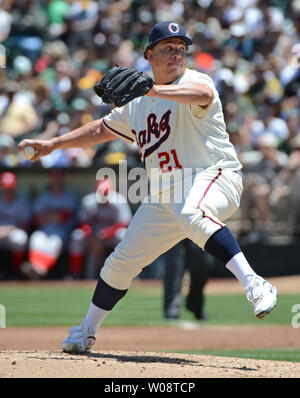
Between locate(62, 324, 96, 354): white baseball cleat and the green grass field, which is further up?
the green grass field

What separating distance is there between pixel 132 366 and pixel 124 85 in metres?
1.70

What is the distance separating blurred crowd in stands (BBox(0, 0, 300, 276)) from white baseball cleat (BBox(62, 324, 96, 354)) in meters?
6.59

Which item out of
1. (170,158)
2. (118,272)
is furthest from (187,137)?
(118,272)

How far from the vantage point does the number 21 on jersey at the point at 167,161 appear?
5219 mm

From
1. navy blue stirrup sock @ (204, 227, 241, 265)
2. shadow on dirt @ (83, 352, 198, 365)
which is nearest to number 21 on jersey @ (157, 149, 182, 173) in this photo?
navy blue stirrup sock @ (204, 227, 241, 265)

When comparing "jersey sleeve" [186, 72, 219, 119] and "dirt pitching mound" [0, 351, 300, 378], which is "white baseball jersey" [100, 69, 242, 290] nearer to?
"jersey sleeve" [186, 72, 219, 119]

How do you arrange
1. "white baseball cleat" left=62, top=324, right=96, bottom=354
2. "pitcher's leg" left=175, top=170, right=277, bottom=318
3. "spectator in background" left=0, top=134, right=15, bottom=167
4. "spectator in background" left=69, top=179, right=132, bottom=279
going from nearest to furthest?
"pitcher's leg" left=175, top=170, right=277, bottom=318 < "white baseball cleat" left=62, top=324, right=96, bottom=354 < "spectator in background" left=69, top=179, right=132, bottom=279 < "spectator in background" left=0, top=134, right=15, bottom=167

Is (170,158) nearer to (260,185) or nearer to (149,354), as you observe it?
(149,354)

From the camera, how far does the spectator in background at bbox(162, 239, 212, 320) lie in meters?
8.38

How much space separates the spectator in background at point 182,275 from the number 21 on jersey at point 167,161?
127 inches

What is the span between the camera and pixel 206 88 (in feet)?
16.3

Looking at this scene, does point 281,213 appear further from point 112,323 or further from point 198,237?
point 198,237

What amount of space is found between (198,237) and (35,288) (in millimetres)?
7471

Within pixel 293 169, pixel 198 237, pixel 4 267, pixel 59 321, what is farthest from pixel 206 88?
pixel 4 267
